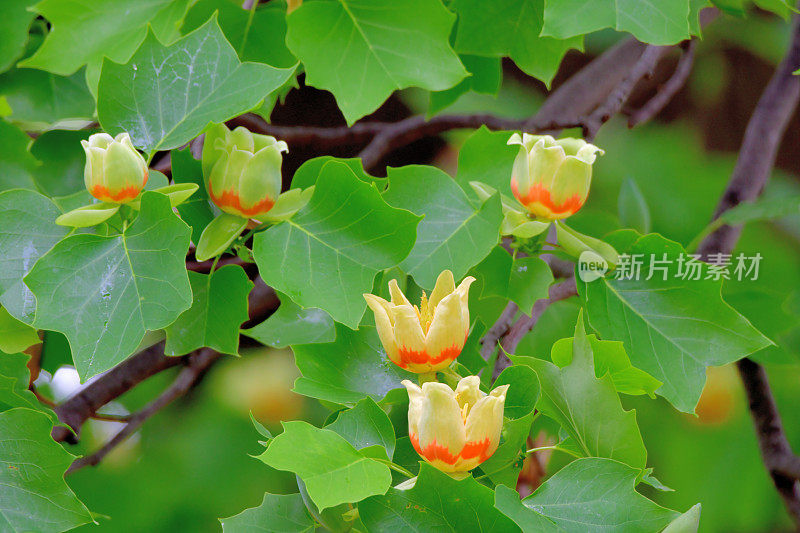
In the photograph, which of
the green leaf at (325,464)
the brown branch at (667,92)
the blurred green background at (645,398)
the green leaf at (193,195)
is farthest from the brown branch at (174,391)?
the brown branch at (667,92)

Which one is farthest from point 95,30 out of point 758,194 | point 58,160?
point 758,194

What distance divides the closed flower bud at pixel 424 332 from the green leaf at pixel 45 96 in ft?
1.07

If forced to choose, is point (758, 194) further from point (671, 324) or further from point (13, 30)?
point (13, 30)

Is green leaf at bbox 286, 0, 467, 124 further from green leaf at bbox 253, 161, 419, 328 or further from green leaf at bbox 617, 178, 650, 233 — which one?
green leaf at bbox 617, 178, 650, 233

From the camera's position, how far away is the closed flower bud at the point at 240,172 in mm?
353

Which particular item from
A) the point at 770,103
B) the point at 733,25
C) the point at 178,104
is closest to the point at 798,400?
the point at 770,103

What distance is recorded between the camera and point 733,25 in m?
1.28

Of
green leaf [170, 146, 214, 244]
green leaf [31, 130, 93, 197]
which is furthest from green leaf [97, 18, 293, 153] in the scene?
green leaf [31, 130, 93, 197]

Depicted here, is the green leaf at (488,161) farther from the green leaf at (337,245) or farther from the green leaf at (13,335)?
the green leaf at (13,335)

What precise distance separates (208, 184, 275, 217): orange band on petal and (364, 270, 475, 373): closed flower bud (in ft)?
0.26

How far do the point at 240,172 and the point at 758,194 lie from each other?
580 mm

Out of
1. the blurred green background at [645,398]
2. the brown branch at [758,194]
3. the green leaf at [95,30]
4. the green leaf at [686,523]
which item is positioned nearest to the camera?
the green leaf at [686,523]

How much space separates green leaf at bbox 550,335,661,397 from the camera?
31 cm

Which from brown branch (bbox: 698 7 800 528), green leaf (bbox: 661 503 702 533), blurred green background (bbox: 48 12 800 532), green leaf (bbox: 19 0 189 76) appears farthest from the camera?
blurred green background (bbox: 48 12 800 532)
